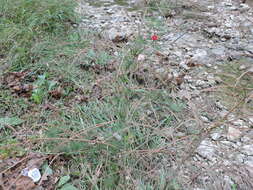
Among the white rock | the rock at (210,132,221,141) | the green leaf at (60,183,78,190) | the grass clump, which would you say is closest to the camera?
the green leaf at (60,183,78,190)

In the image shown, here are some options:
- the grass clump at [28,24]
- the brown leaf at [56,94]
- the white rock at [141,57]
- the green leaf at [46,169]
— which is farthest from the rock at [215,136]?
the grass clump at [28,24]

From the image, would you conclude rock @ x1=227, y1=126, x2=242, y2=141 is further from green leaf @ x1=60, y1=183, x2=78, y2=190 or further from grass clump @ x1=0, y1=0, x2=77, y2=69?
grass clump @ x1=0, y1=0, x2=77, y2=69

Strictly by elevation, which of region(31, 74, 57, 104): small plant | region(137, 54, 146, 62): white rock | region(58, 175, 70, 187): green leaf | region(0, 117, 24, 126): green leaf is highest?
region(137, 54, 146, 62): white rock

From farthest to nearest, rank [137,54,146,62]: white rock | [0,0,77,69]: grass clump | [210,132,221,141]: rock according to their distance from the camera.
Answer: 1. [0,0,77,69]: grass clump
2. [137,54,146,62]: white rock
3. [210,132,221,141]: rock

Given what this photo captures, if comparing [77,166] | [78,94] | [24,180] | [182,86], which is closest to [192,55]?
[182,86]

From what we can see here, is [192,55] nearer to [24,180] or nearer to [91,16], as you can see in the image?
[91,16]

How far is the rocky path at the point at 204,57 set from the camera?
116 cm

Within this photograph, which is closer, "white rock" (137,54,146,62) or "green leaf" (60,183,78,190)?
"green leaf" (60,183,78,190)

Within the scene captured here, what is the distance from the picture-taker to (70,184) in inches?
44.7

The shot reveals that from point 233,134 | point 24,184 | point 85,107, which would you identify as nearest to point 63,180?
point 24,184

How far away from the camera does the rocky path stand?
116 cm

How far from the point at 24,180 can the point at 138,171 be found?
1.71 feet

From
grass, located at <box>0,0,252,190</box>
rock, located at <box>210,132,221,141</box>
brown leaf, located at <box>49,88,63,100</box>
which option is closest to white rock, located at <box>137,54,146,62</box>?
grass, located at <box>0,0,252,190</box>

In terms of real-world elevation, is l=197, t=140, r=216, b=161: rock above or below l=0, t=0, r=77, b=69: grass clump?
below
